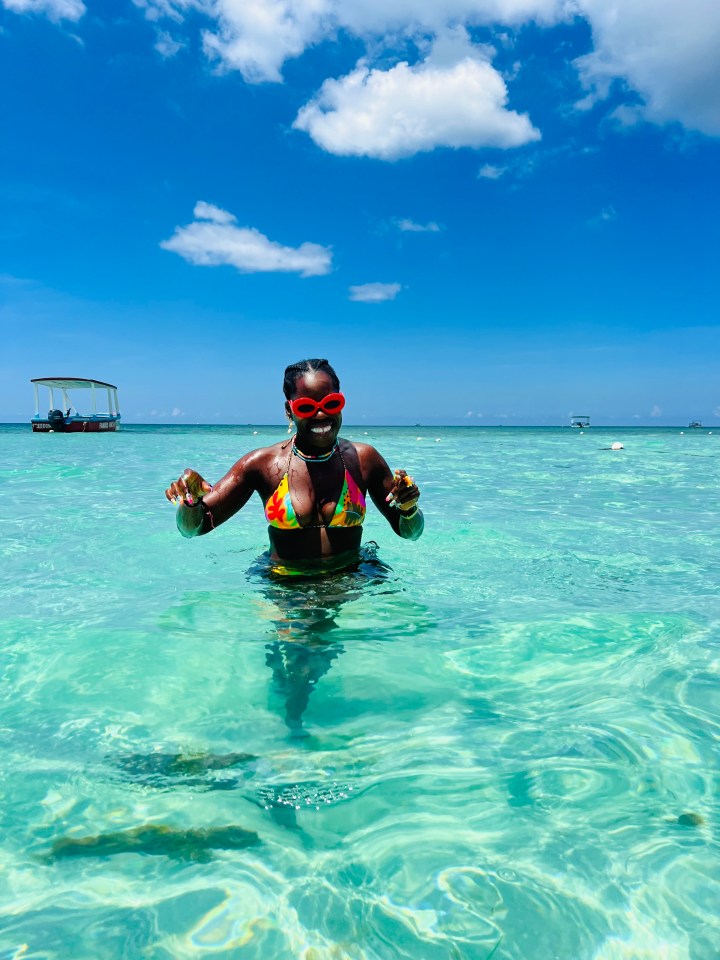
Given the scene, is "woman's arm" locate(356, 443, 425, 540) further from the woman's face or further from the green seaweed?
the green seaweed

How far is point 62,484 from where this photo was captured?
1336 cm

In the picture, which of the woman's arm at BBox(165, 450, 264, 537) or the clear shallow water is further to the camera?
the woman's arm at BBox(165, 450, 264, 537)

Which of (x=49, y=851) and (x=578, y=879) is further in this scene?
(x=49, y=851)

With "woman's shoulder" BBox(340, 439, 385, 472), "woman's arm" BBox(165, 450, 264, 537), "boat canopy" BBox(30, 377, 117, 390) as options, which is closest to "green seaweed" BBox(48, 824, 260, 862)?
"woman's arm" BBox(165, 450, 264, 537)

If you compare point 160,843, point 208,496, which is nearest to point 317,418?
point 208,496

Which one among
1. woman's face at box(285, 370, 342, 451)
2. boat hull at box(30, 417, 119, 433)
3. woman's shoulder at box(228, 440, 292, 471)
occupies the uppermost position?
woman's face at box(285, 370, 342, 451)

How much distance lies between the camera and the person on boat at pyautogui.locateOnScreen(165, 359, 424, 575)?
12.2 ft

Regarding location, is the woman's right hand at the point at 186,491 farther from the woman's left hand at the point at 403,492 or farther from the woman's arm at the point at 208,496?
the woman's left hand at the point at 403,492

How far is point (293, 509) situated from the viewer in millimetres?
3912

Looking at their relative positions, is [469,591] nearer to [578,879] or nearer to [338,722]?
[338,722]

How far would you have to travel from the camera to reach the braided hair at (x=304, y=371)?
3770mm

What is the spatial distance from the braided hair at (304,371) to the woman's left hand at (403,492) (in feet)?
2.20

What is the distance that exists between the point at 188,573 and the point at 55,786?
134 inches

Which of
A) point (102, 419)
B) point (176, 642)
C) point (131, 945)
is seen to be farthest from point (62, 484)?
point (102, 419)
